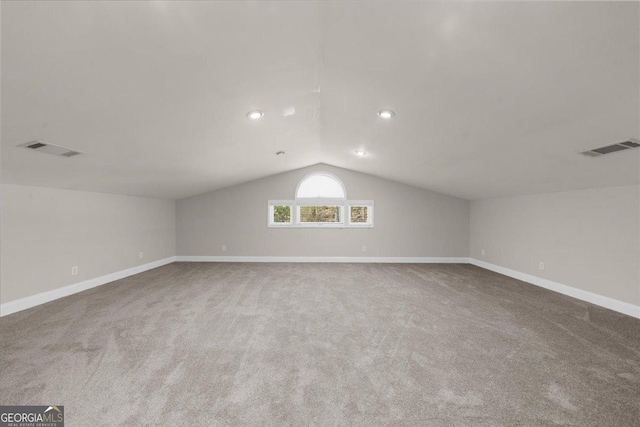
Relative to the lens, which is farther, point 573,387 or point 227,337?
point 227,337

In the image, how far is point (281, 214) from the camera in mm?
7066

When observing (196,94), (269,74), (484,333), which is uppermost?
(269,74)

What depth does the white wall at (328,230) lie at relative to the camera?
6848 mm

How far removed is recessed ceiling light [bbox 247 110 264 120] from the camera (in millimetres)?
3000

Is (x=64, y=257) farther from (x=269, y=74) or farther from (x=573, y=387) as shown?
(x=573, y=387)

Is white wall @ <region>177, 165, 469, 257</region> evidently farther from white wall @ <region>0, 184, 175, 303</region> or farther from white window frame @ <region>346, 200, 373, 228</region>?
white wall @ <region>0, 184, 175, 303</region>

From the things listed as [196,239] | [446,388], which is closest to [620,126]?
[446,388]

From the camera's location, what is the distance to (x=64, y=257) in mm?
3904

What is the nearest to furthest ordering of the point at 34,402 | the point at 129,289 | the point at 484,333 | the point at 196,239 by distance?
the point at 34,402 → the point at 484,333 → the point at 129,289 → the point at 196,239

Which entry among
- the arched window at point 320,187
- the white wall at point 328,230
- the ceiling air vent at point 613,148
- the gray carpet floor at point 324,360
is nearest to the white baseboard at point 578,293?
the gray carpet floor at point 324,360

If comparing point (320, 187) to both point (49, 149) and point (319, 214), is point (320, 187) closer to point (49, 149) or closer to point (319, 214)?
point (319, 214)

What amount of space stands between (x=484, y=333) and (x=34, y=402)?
139 inches

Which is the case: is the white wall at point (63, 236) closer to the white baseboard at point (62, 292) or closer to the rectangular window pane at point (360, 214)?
the white baseboard at point (62, 292)

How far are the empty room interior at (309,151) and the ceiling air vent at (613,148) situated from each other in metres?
0.03
